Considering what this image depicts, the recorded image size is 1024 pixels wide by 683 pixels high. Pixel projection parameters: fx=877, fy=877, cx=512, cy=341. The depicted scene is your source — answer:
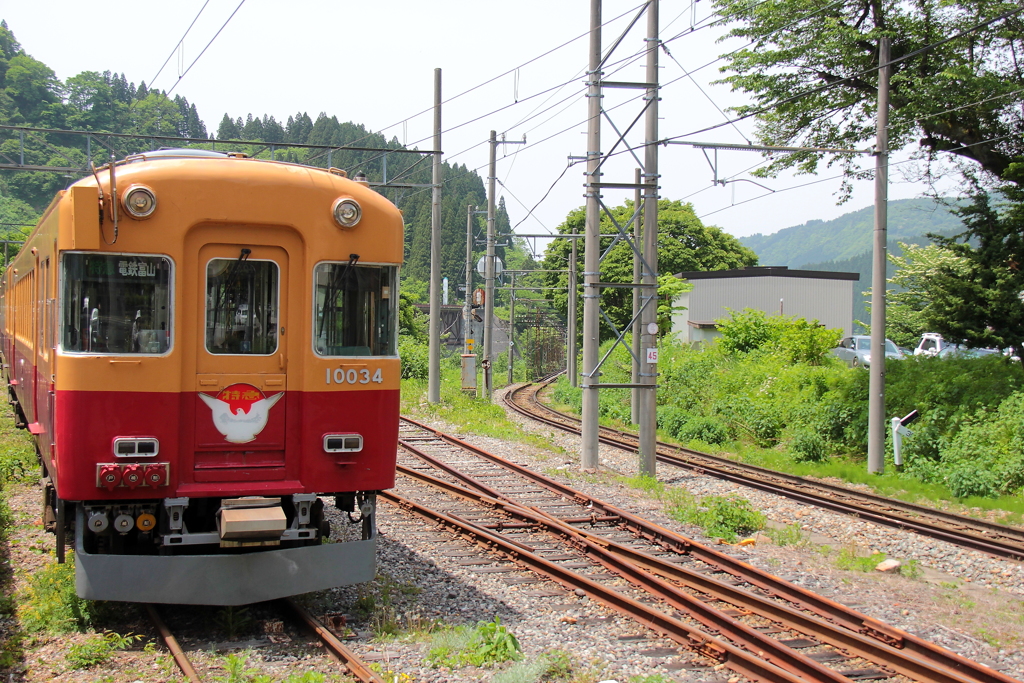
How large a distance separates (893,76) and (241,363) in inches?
622

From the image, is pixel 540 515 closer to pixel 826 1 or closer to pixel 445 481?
pixel 445 481

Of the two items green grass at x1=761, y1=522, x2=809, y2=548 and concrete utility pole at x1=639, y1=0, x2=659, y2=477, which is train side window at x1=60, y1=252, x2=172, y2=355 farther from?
concrete utility pole at x1=639, y1=0, x2=659, y2=477

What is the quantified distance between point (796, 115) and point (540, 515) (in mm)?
14867

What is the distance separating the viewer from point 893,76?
57.4ft

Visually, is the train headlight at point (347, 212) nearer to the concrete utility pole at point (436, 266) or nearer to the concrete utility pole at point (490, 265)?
the concrete utility pole at point (436, 266)

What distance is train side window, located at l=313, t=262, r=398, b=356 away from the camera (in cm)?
626

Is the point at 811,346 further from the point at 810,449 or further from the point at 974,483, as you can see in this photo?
the point at 974,483

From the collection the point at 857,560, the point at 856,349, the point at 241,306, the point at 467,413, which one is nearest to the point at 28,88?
the point at 467,413

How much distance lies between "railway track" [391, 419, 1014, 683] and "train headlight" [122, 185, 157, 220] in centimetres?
428

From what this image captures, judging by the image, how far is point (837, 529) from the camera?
1046 cm

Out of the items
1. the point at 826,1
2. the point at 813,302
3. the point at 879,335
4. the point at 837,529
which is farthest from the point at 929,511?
the point at 813,302

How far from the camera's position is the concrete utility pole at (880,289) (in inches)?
563

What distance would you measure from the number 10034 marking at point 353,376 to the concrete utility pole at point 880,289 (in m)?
10.4

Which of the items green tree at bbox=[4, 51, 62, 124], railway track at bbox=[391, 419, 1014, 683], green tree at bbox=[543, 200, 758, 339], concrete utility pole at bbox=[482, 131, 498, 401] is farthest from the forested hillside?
railway track at bbox=[391, 419, 1014, 683]
